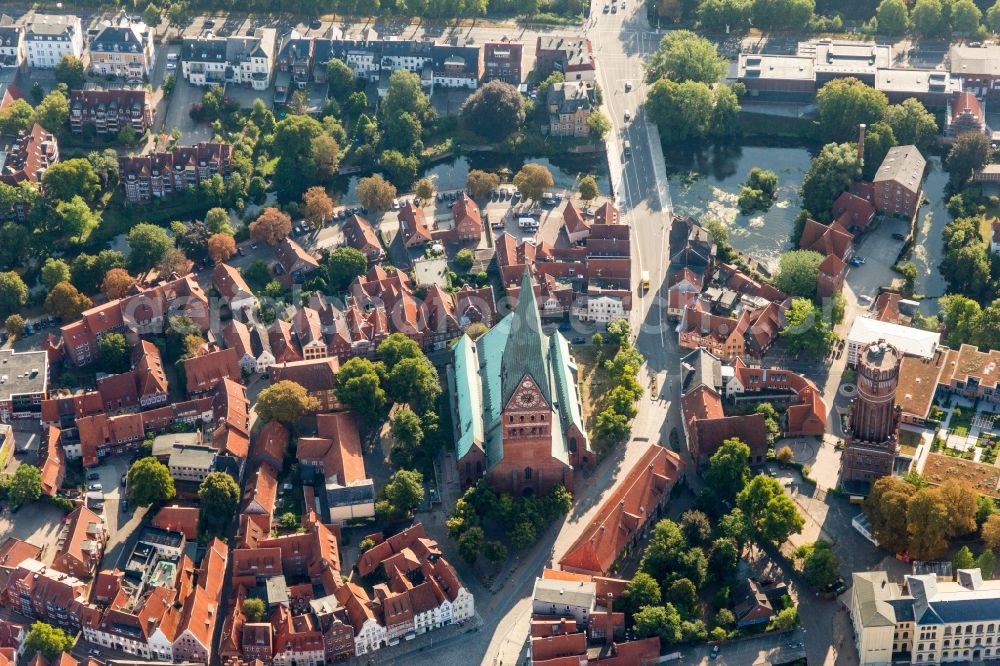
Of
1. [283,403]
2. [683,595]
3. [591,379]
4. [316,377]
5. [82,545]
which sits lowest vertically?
[82,545]

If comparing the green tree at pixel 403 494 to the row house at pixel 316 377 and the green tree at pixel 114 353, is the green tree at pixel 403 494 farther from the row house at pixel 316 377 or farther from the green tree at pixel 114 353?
the green tree at pixel 114 353

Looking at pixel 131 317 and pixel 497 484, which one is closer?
pixel 497 484

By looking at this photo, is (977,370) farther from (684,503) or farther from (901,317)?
(684,503)

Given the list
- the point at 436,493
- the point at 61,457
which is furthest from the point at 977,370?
the point at 61,457

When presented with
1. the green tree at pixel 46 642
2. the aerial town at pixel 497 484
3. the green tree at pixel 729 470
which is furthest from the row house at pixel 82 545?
the green tree at pixel 729 470

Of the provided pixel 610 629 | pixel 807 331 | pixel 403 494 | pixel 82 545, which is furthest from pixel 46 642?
pixel 807 331

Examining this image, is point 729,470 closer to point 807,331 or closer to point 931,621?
point 807,331

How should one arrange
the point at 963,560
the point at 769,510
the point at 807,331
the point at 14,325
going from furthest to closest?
the point at 14,325 → the point at 807,331 → the point at 769,510 → the point at 963,560
